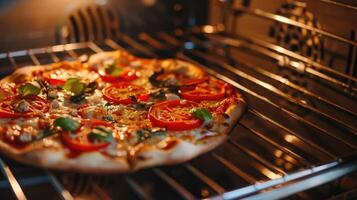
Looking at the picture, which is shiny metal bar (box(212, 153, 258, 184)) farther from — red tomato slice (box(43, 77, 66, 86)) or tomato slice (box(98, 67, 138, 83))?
red tomato slice (box(43, 77, 66, 86))

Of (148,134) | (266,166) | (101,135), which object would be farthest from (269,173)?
(101,135)

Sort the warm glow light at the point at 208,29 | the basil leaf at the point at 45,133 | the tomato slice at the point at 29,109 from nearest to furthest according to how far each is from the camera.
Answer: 1. the basil leaf at the point at 45,133
2. the tomato slice at the point at 29,109
3. the warm glow light at the point at 208,29

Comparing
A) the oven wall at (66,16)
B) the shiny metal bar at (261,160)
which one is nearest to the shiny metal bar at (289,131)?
the shiny metal bar at (261,160)

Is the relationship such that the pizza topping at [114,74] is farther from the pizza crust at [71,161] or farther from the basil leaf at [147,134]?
the pizza crust at [71,161]

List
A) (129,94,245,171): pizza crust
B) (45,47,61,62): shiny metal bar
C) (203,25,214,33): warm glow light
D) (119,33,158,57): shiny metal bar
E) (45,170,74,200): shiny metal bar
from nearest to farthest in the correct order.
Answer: (45,170,74,200): shiny metal bar < (129,94,245,171): pizza crust < (45,47,61,62): shiny metal bar < (119,33,158,57): shiny metal bar < (203,25,214,33): warm glow light

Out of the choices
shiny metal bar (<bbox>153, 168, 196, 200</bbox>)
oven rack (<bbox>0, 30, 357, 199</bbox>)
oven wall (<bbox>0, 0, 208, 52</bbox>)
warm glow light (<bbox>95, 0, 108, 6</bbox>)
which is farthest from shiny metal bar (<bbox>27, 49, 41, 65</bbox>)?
shiny metal bar (<bbox>153, 168, 196, 200</bbox>)

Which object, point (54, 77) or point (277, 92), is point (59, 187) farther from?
point (277, 92)

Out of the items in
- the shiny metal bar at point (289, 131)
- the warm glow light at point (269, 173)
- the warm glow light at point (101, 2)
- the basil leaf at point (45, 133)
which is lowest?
the warm glow light at point (269, 173)
